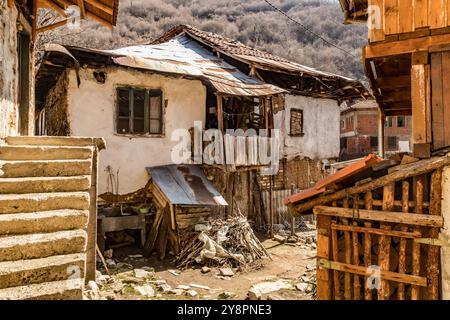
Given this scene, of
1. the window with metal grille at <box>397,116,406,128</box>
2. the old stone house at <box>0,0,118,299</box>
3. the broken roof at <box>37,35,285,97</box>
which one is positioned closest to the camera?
the old stone house at <box>0,0,118,299</box>

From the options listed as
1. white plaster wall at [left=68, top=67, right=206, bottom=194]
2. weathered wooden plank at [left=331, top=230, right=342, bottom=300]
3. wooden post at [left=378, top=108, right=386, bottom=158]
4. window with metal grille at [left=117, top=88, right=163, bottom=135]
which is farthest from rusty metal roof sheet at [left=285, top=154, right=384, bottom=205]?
window with metal grille at [left=117, top=88, right=163, bottom=135]

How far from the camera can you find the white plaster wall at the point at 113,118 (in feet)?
35.1

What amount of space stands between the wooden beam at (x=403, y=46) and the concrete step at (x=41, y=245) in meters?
5.05

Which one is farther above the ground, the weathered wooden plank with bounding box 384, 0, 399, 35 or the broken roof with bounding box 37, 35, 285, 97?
the broken roof with bounding box 37, 35, 285, 97

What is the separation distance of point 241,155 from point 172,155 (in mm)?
2526

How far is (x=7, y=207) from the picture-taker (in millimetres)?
4242

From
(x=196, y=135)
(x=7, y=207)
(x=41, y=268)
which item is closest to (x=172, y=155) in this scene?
(x=196, y=135)

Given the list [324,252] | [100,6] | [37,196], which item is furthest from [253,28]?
[37,196]

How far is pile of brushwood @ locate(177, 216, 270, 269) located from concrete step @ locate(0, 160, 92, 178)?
5.42m

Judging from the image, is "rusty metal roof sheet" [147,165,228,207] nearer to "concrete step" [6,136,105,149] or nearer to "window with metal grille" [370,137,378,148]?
"concrete step" [6,136,105,149]

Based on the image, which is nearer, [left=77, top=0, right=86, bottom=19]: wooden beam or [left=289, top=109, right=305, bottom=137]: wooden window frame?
[left=77, top=0, right=86, bottom=19]: wooden beam

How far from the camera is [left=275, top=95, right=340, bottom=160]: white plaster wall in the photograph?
51.3 feet

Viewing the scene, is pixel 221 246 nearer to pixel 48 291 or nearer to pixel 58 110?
pixel 48 291

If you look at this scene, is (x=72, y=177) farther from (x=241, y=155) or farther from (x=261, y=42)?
A: (x=261, y=42)
